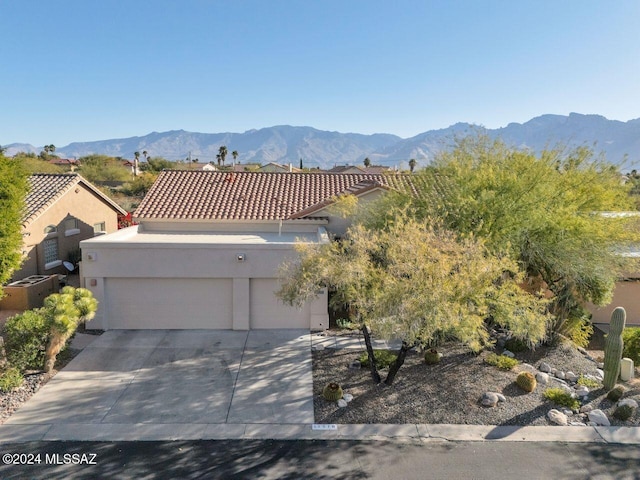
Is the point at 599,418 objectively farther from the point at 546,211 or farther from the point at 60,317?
the point at 60,317

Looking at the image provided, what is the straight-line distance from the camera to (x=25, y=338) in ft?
37.6

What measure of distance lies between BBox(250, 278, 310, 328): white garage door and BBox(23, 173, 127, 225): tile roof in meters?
12.3

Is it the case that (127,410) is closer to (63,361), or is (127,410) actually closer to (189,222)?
(63,361)

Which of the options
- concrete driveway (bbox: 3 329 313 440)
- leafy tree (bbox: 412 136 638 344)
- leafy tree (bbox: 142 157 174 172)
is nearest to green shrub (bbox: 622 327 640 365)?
leafy tree (bbox: 412 136 638 344)

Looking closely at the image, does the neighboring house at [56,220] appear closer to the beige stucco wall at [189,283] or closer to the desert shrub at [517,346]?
the beige stucco wall at [189,283]

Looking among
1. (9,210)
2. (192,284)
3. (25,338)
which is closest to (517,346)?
(192,284)

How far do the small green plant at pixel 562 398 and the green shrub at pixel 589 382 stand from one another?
4.33ft

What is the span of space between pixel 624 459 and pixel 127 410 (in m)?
10.9

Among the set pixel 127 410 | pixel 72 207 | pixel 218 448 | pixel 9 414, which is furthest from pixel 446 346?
pixel 72 207

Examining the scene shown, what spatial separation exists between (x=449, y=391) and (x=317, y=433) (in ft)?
13.0

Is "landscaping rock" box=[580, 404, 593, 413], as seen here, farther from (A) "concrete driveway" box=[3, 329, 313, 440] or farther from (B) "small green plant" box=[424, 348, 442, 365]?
(A) "concrete driveway" box=[3, 329, 313, 440]

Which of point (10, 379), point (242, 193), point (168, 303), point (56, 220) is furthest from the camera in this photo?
point (242, 193)

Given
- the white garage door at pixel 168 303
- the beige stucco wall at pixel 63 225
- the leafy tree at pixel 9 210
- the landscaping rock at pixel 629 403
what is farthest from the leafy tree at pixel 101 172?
the landscaping rock at pixel 629 403

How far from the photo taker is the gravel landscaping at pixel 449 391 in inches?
392
